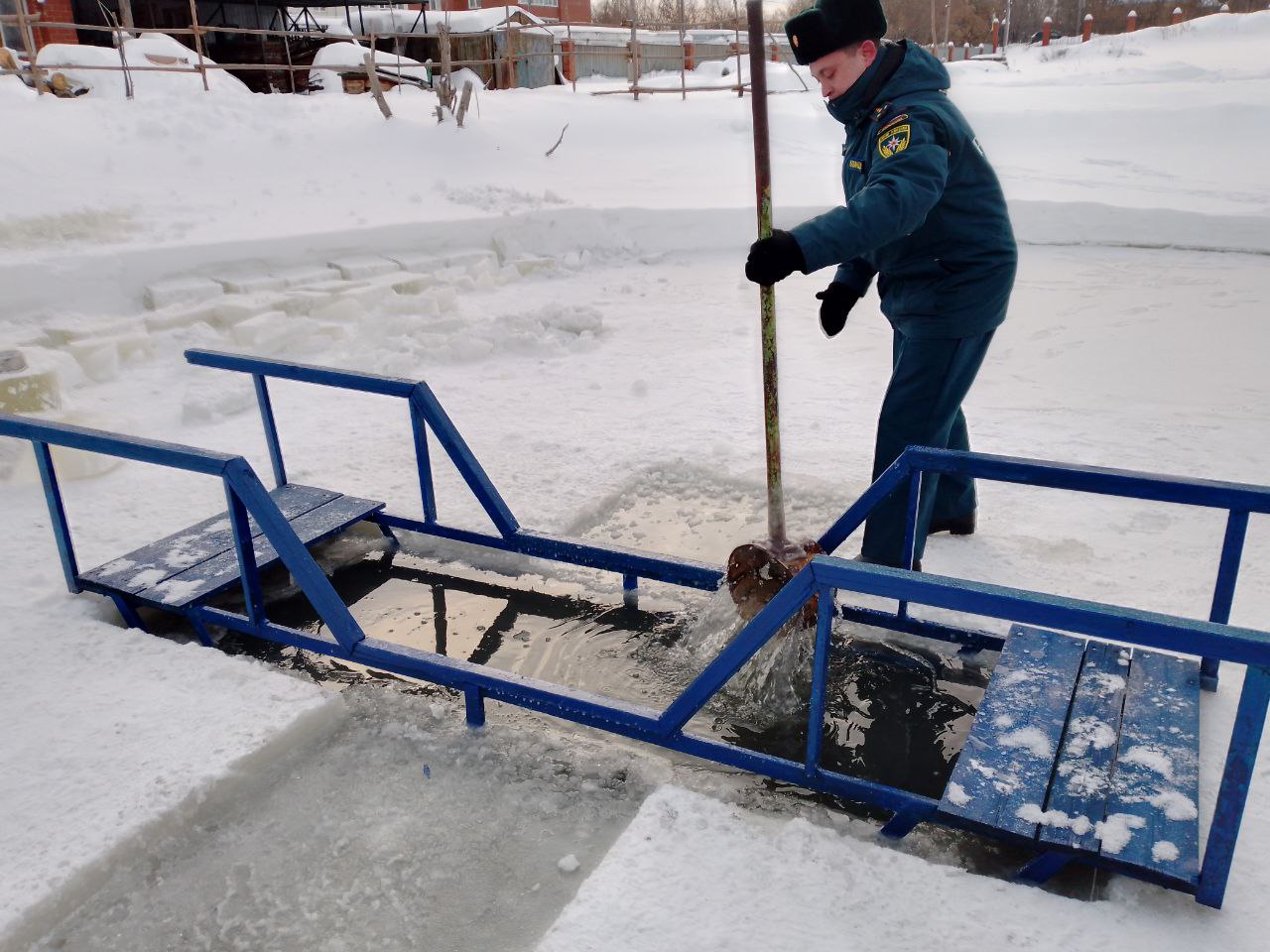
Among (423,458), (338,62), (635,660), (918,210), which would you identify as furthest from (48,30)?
(918,210)

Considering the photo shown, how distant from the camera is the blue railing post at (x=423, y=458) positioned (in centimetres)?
346

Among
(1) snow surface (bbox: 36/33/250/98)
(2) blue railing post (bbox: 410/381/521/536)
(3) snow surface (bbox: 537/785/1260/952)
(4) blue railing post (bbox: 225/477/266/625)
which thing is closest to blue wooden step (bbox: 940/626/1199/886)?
(3) snow surface (bbox: 537/785/1260/952)

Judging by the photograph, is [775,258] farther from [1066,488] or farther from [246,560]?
[246,560]

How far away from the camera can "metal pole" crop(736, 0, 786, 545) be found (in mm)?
2432

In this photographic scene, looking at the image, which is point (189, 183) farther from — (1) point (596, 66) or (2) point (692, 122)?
(1) point (596, 66)

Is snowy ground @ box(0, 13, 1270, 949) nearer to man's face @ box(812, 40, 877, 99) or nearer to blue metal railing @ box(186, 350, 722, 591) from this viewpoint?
blue metal railing @ box(186, 350, 722, 591)

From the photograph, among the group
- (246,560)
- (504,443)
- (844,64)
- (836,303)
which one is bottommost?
(504,443)

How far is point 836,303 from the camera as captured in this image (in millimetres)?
3295

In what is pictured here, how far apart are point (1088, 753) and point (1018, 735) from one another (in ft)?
0.50

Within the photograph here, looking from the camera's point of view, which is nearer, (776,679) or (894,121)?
(894,121)

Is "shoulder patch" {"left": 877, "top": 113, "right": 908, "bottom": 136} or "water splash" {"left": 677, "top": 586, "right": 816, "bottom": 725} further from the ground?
"shoulder patch" {"left": 877, "top": 113, "right": 908, "bottom": 136}

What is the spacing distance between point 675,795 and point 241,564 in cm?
151

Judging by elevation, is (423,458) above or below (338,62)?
below

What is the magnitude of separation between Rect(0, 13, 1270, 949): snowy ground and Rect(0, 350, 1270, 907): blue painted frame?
0.50 ft
